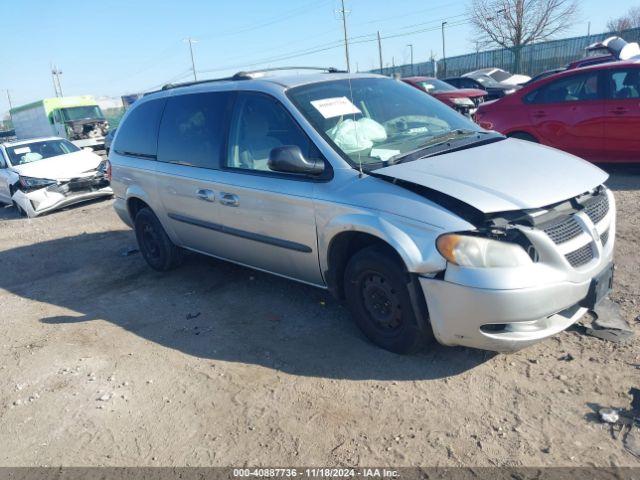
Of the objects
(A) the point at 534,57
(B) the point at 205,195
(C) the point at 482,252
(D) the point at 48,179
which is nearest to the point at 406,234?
(C) the point at 482,252

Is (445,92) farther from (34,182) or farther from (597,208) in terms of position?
(597,208)

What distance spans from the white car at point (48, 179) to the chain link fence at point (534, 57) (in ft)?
64.9

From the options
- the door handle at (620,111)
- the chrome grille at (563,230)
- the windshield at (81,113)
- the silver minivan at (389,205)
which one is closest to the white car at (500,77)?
the door handle at (620,111)

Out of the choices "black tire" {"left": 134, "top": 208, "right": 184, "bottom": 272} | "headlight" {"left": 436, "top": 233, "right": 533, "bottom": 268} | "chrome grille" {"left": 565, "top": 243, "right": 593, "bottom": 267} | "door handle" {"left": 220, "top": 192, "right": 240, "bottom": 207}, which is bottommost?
"black tire" {"left": 134, "top": 208, "right": 184, "bottom": 272}

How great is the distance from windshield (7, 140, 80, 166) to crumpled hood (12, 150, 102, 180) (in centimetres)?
34

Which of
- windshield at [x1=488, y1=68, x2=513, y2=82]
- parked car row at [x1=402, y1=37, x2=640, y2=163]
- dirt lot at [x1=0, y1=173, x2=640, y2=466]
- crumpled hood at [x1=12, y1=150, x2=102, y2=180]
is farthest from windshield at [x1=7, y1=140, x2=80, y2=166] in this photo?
windshield at [x1=488, y1=68, x2=513, y2=82]

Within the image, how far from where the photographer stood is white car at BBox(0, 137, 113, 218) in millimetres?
10320

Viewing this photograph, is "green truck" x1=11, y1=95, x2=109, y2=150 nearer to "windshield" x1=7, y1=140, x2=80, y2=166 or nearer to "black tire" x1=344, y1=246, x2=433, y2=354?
"windshield" x1=7, y1=140, x2=80, y2=166

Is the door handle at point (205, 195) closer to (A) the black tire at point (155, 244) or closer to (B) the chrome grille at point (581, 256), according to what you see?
(A) the black tire at point (155, 244)

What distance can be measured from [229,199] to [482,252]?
89.2 inches

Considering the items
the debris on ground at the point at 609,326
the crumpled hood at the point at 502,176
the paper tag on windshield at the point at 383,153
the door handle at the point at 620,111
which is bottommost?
the debris on ground at the point at 609,326

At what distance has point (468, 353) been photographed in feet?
11.8

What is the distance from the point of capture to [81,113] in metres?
27.5

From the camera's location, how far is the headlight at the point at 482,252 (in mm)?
2973
